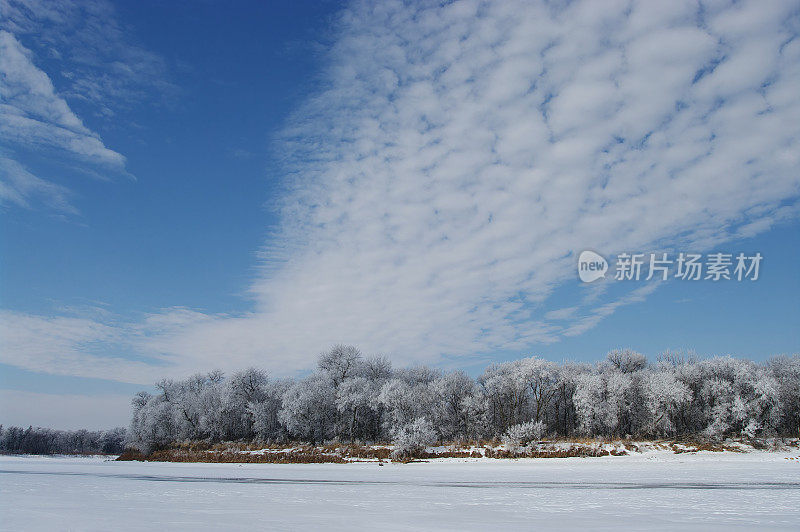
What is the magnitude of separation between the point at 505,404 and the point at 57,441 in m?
141

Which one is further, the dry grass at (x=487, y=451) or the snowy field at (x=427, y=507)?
the dry grass at (x=487, y=451)

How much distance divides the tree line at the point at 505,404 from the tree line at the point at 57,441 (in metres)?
60.8

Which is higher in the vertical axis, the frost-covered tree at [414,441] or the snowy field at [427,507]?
the snowy field at [427,507]

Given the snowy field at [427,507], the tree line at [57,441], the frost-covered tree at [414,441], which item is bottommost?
the tree line at [57,441]

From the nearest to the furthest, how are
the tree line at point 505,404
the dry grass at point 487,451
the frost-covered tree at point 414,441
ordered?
the dry grass at point 487,451
the frost-covered tree at point 414,441
the tree line at point 505,404

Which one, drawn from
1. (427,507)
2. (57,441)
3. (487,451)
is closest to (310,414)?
(487,451)

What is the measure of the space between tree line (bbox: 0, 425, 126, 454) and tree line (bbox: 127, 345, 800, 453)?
60.8 meters

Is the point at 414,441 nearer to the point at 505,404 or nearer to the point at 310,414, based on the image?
the point at 310,414

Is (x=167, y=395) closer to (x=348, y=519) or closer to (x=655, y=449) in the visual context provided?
(x=655, y=449)

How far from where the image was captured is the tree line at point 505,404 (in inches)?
2373

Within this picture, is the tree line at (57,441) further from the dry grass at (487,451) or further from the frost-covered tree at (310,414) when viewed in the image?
the dry grass at (487,451)

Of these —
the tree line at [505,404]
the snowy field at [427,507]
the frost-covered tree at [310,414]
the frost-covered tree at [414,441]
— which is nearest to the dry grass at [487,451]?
the frost-covered tree at [414,441]

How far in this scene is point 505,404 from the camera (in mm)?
72438

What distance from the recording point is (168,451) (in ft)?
212
